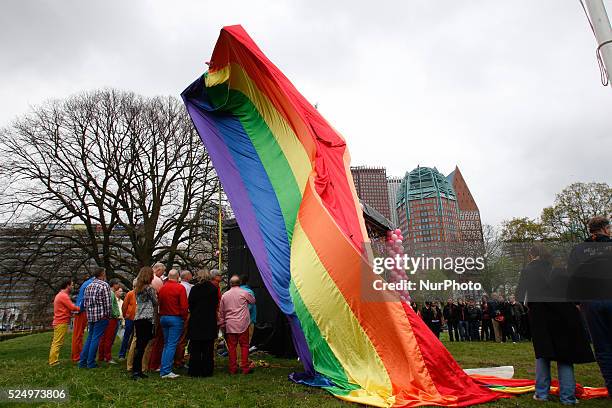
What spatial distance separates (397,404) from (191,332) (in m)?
3.74

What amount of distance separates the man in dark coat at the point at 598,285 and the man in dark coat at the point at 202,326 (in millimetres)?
5460

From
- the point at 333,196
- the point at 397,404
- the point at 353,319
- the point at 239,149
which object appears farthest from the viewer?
the point at 239,149

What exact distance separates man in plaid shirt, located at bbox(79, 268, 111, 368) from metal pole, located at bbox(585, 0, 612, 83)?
8245mm

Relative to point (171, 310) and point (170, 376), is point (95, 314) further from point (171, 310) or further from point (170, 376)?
point (170, 376)

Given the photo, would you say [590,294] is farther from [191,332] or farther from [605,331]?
[191,332]

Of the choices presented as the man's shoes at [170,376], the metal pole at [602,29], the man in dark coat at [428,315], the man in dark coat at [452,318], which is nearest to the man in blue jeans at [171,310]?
the man's shoes at [170,376]

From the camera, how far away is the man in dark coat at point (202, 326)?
6910 mm

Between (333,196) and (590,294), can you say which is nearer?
(590,294)

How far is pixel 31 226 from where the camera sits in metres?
17.4

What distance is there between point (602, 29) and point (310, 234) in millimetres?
4414

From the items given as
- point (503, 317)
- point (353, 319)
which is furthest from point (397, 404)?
point (503, 317)

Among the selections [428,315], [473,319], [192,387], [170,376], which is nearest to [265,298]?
[170,376]

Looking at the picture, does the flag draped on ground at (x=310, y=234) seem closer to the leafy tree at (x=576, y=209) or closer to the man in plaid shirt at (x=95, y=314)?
the man in plaid shirt at (x=95, y=314)

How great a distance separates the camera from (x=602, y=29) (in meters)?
3.75
